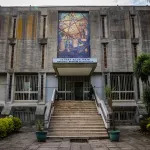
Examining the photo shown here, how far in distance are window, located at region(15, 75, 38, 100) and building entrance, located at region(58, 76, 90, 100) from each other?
262cm

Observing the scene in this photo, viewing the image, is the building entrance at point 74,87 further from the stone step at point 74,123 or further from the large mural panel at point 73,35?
the stone step at point 74,123

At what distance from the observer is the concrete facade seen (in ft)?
76.3

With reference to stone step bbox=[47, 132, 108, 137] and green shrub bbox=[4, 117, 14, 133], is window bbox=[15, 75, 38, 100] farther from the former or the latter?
stone step bbox=[47, 132, 108, 137]

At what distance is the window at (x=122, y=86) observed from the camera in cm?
2314

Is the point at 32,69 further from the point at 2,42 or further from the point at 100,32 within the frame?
the point at 100,32

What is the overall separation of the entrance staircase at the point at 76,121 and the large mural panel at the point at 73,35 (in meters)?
5.86

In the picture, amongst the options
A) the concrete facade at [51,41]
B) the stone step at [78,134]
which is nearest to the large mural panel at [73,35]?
the concrete facade at [51,41]

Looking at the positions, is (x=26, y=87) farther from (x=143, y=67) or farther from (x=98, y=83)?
(x=143, y=67)

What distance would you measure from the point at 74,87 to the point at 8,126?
1025 centimetres

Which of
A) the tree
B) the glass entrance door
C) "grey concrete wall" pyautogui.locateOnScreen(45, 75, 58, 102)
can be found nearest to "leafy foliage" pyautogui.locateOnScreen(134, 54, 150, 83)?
the tree

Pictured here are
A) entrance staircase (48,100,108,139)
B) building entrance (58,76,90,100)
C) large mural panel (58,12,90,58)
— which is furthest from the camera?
large mural panel (58,12,90,58)

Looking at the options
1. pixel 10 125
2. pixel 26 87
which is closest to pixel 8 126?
pixel 10 125

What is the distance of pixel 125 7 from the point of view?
25.2 metres

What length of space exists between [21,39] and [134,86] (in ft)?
42.7
